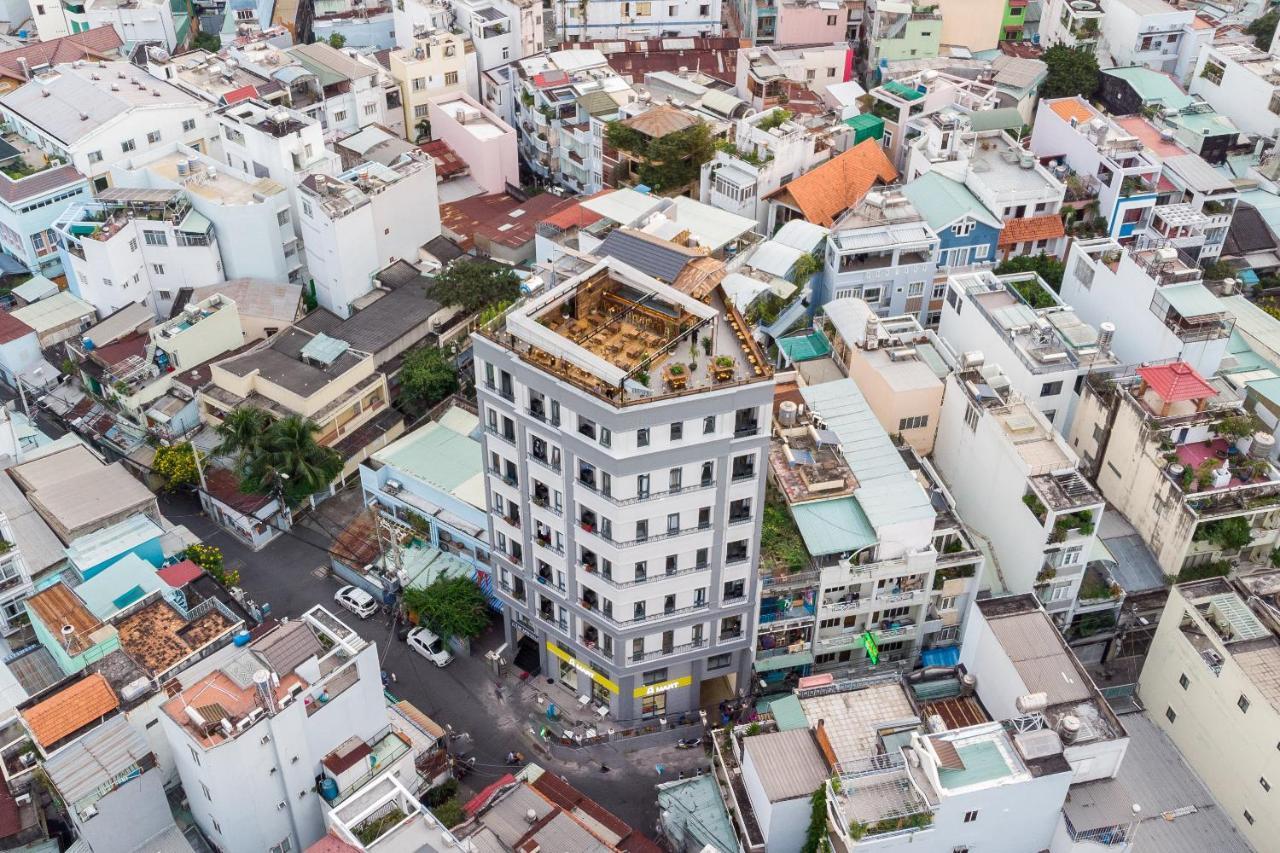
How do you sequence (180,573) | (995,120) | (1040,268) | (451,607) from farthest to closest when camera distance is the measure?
(995,120) → (1040,268) → (451,607) → (180,573)

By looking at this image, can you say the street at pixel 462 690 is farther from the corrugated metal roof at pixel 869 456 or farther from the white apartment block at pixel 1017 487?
the white apartment block at pixel 1017 487

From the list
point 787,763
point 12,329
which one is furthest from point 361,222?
point 787,763

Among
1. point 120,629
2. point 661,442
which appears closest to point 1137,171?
point 661,442

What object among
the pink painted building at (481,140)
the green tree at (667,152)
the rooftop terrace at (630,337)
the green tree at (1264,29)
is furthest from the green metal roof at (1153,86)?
the rooftop terrace at (630,337)

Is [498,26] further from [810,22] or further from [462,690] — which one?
[462,690]

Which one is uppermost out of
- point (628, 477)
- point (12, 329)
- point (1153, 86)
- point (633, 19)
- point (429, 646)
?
point (633, 19)

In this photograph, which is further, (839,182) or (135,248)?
(839,182)
